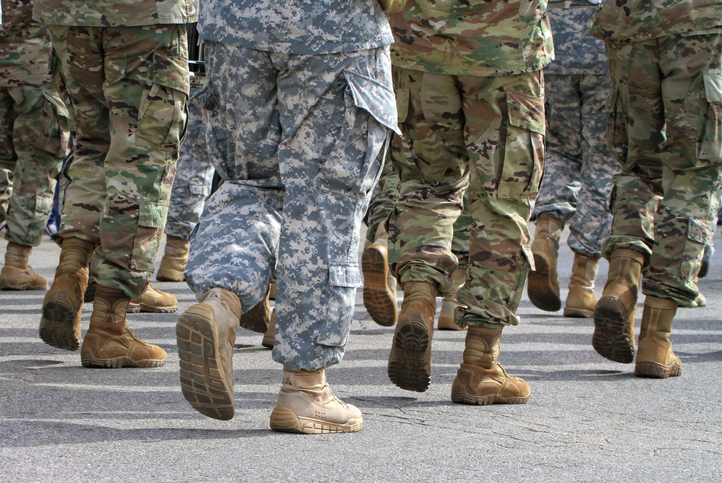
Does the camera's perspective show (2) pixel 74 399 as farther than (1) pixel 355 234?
Yes

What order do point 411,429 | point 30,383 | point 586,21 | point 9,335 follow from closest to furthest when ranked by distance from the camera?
point 411,429 < point 30,383 < point 9,335 < point 586,21

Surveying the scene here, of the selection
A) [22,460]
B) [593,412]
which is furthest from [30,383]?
[593,412]

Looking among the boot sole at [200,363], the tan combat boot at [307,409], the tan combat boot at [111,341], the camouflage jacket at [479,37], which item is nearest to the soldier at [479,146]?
the camouflage jacket at [479,37]

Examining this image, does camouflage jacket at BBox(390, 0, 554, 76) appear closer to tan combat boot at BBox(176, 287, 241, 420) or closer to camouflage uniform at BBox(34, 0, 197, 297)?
camouflage uniform at BBox(34, 0, 197, 297)

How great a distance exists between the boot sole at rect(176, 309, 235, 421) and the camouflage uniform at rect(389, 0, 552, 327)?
108cm

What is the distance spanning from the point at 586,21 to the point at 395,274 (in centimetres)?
244

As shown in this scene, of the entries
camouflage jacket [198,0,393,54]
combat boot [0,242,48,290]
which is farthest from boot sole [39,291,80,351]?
combat boot [0,242,48,290]

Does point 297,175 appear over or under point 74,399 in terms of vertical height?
over

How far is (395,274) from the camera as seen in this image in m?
3.40

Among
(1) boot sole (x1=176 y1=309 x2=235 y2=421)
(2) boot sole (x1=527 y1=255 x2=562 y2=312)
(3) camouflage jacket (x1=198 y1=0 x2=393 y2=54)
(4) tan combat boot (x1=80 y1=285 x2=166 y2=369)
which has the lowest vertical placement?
(4) tan combat boot (x1=80 y1=285 x2=166 y2=369)

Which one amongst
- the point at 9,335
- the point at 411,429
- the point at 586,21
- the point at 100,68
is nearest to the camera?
the point at 411,429

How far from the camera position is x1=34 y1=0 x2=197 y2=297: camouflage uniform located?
11.2 ft

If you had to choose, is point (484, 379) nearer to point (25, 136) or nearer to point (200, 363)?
point (200, 363)

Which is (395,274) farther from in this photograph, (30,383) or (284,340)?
(30,383)
